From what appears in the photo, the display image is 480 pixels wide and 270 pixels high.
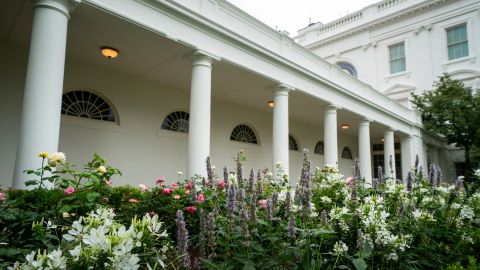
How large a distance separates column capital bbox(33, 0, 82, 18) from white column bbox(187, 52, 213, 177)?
271cm

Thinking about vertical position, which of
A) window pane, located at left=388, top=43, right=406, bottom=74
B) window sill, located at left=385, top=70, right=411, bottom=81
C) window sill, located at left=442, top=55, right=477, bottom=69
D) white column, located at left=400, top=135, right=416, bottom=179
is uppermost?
window pane, located at left=388, top=43, right=406, bottom=74

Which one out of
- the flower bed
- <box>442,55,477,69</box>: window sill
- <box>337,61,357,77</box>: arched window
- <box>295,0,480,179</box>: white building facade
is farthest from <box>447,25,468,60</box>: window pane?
the flower bed

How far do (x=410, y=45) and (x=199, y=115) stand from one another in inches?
745

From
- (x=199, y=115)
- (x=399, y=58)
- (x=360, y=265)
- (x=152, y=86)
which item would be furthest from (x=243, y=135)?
(x=399, y=58)

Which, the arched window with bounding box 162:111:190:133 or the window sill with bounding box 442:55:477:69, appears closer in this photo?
the arched window with bounding box 162:111:190:133

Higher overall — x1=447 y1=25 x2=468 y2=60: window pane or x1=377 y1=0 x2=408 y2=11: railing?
x1=377 y1=0 x2=408 y2=11: railing

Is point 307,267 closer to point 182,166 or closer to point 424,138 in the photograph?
point 182,166

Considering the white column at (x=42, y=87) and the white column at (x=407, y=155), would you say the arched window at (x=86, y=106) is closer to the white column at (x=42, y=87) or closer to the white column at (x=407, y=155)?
the white column at (x=42, y=87)

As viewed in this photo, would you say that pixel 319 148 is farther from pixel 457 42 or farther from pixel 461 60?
pixel 457 42

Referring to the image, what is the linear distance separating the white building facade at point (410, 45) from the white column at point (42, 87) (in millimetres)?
20080

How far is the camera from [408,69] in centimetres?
2030

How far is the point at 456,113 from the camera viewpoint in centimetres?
1582

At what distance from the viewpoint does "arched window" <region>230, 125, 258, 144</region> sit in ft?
42.7

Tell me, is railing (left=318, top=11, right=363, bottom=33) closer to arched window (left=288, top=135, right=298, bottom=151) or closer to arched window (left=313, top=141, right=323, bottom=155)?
arched window (left=313, top=141, right=323, bottom=155)
